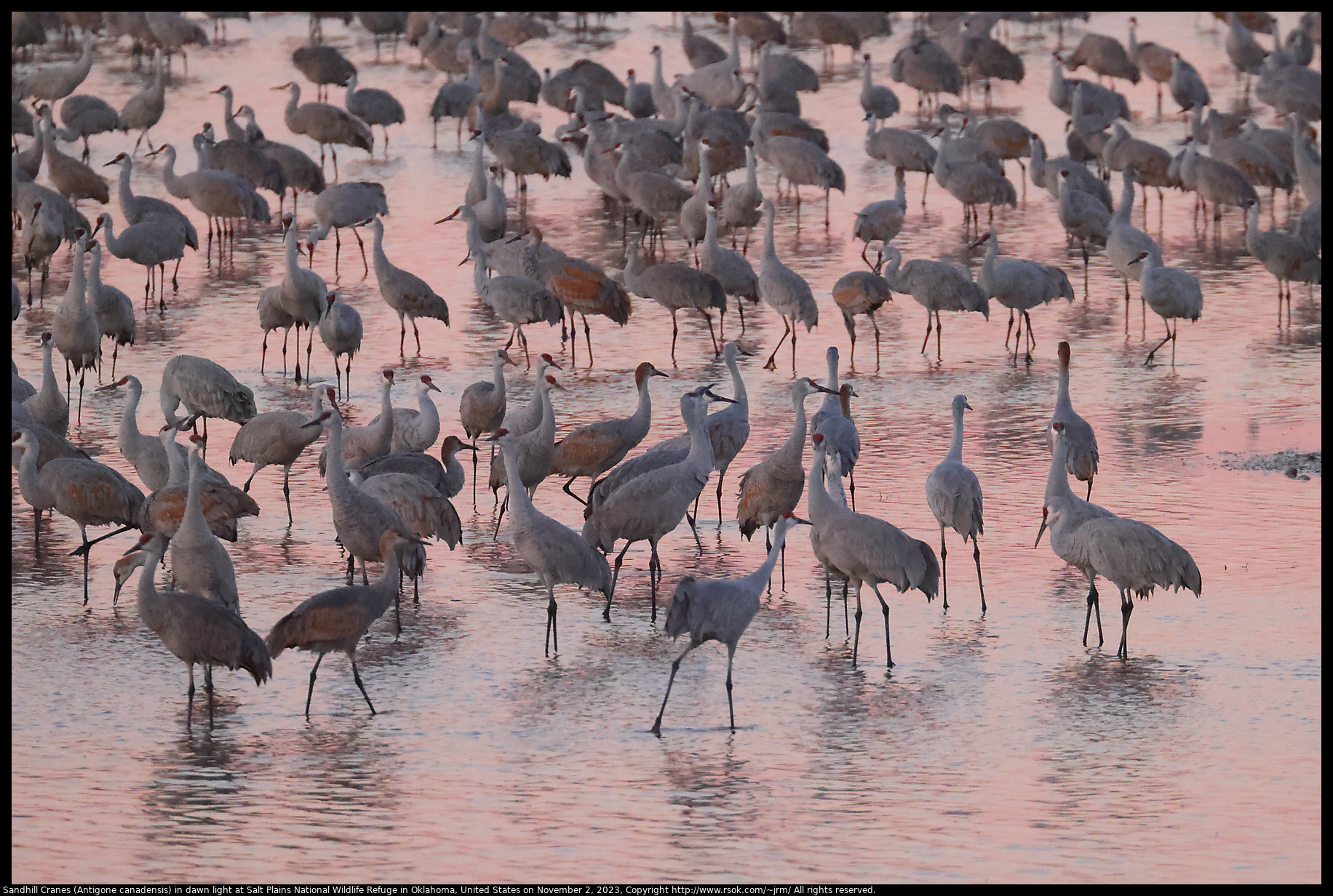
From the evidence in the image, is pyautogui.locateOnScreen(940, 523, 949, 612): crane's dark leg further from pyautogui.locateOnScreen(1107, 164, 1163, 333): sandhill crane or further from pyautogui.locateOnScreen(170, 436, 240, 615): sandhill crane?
pyautogui.locateOnScreen(1107, 164, 1163, 333): sandhill crane

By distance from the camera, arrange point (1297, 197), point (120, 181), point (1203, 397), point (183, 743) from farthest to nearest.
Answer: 1. point (1297, 197)
2. point (120, 181)
3. point (1203, 397)
4. point (183, 743)

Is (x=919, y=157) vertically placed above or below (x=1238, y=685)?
above

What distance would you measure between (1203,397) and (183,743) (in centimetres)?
805

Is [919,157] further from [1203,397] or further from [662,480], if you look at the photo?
[662,480]

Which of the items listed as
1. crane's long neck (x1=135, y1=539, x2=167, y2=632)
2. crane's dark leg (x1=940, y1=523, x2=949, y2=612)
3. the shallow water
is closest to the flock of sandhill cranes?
crane's long neck (x1=135, y1=539, x2=167, y2=632)

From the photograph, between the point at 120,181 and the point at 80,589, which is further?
the point at 120,181

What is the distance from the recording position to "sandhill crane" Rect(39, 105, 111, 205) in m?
18.5

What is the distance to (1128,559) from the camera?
9219 millimetres

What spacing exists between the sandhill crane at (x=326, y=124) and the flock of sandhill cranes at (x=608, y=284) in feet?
0.12

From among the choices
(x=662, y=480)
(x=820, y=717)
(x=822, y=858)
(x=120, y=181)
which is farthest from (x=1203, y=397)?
(x=120, y=181)

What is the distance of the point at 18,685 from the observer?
9.10 m

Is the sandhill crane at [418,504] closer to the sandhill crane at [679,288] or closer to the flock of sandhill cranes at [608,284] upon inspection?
the flock of sandhill cranes at [608,284]

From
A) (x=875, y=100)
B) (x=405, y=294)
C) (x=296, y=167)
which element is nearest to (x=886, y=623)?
(x=405, y=294)

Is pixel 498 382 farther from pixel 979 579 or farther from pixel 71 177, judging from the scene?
pixel 71 177
